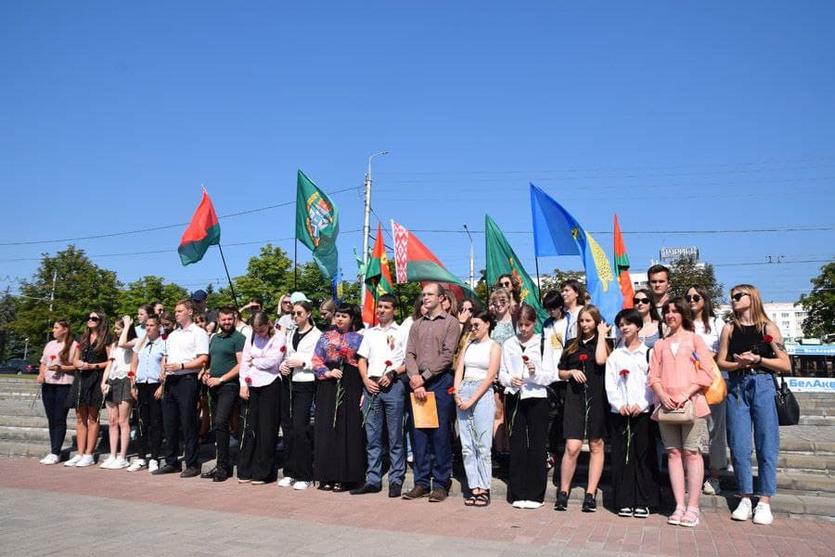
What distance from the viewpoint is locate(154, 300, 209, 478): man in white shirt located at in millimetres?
8953

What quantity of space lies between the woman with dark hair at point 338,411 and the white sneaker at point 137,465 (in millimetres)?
2793

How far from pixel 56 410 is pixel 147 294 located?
141ft

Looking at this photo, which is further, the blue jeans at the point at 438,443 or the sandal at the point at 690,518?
the blue jeans at the point at 438,443

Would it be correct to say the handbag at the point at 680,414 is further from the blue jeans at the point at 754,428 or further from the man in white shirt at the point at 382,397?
the man in white shirt at the point at 382,397

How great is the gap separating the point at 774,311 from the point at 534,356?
571 feet

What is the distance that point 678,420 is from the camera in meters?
6.19

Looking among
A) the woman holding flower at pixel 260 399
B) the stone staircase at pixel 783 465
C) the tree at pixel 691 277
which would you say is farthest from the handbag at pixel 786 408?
the tree at pixel 691 277

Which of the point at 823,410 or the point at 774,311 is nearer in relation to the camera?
the point at 823,410

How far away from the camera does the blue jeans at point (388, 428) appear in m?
7.68

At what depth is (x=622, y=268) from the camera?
11.7 metres

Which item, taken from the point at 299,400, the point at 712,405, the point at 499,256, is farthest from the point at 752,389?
the point at 499,256

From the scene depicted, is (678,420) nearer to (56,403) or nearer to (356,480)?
(356,480)

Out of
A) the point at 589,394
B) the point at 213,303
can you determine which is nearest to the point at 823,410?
the point at 589,394

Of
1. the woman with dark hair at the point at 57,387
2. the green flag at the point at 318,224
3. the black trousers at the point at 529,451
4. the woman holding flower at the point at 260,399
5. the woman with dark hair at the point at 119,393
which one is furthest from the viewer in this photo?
the green flag at the point at 318,224
